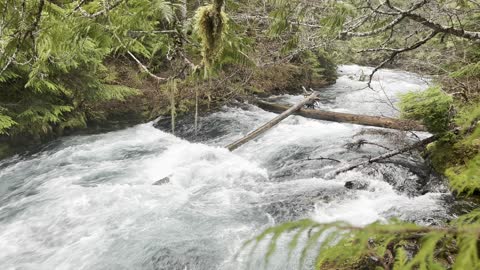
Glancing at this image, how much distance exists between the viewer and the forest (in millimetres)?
2592

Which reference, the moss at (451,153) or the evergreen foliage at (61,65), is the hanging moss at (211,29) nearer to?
the evergreen foliage at (61,65)

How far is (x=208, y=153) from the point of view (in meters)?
8.29

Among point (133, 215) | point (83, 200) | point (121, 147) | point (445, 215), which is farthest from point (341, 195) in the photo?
point (121, 147)

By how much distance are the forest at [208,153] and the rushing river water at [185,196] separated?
32 mm

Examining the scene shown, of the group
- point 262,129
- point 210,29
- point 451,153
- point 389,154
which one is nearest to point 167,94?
point 262,129

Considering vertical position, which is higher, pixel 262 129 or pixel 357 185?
pixel 262 129

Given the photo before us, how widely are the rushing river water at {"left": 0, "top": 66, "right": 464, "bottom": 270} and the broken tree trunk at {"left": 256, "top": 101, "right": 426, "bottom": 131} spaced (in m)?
0.30

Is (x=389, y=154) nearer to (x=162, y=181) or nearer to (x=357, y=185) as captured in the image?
(x=357, y=185)

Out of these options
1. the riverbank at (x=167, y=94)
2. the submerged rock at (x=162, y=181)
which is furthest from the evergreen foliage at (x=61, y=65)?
the submerged rock at (x=162, y=181)

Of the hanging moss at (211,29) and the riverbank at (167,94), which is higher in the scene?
the hanging moss at (211,29)

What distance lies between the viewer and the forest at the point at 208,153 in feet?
8.50

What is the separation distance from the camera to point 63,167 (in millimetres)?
7805

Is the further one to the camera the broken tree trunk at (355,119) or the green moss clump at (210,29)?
the broken tree trunk at (355,119)

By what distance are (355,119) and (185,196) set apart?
518cm
